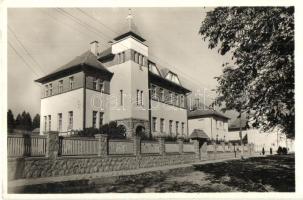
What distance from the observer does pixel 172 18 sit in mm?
9953

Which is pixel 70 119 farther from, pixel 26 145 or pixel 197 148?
pixel 26 145

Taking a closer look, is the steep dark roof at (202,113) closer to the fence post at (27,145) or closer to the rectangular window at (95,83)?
the rectangular window at (95,83)

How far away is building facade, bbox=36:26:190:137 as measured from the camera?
20391mm

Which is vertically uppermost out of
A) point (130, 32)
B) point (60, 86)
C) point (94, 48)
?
point (94, 48)

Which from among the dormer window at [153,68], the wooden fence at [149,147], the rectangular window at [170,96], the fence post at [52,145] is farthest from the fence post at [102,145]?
the rectangular window at [170,96]

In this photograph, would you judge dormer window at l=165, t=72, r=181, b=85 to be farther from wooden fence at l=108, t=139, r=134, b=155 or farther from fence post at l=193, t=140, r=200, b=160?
wooden fence at l=108, t=139, r=134, b=155

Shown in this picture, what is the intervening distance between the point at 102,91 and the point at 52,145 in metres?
9.56

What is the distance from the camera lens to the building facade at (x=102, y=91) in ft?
66.9

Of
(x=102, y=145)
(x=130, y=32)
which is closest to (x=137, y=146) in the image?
(x=102, y=145)

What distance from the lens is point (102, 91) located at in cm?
2131

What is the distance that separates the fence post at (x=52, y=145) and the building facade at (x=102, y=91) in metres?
7.67

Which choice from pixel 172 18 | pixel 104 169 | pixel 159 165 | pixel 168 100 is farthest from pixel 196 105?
pixel 172 18

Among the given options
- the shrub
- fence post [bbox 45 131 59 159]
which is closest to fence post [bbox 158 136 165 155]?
the shrub

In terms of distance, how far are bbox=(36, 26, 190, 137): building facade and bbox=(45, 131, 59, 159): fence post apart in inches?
302
